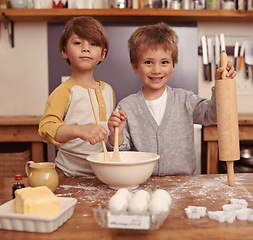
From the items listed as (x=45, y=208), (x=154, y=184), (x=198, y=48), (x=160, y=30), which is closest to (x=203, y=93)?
(x=198, y=48)

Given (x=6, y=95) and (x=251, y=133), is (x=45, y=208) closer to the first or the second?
(x=251, y=133)

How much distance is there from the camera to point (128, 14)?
7.79 ft

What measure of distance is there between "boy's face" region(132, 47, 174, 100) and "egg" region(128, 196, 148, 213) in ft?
2.29

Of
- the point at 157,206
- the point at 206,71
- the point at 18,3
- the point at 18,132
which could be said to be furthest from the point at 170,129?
the point at 18,3

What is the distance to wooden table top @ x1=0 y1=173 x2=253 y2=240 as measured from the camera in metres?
0.63

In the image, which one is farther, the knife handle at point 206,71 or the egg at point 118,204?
the knife handle at point 206,71

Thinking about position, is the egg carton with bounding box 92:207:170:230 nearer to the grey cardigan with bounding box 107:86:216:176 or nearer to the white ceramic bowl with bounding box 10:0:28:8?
the grey cardigan with bounding box 107:86:216:176

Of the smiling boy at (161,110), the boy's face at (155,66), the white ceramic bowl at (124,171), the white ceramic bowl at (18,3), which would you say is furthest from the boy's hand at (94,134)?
the white ceramic bowl at (18,3)

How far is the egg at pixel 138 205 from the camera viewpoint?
64 cm

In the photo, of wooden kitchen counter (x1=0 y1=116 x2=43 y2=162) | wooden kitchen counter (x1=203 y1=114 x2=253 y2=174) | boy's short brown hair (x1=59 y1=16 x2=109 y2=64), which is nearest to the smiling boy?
boy's short brown hair (x1=59 y1=16 x2=109 y2=64)

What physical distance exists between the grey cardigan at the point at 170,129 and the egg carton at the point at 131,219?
0.66 meters

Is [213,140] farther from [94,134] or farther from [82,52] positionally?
[94,134]

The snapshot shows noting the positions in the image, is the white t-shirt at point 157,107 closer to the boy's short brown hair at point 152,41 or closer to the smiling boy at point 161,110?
the smiling boy at point 161,110

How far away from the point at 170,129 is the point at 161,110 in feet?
0.31
